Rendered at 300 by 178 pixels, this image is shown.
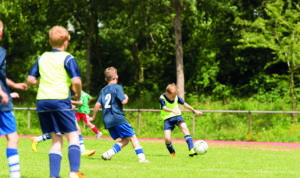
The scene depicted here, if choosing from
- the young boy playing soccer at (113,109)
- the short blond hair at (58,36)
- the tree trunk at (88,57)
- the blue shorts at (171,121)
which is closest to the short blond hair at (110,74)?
the young boy playing soccer at (113,109)

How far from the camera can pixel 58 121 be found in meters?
6.16

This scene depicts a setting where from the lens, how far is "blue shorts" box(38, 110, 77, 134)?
612 centimetres

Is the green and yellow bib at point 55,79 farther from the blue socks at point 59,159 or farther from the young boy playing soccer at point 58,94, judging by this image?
the blue socks at point 59,159

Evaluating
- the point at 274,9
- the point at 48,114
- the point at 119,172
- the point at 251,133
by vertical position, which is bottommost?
the point at 251,133

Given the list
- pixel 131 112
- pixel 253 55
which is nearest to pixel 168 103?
pixel 131 112

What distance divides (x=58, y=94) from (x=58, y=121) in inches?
13.2

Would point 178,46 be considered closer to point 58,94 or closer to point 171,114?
point 171,114

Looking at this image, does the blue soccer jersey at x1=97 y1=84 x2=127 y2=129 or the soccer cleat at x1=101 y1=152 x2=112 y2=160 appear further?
the soccer cleat at x1=101 y1=152 x2=112 y2=160

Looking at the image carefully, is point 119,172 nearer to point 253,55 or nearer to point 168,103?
point 168,103

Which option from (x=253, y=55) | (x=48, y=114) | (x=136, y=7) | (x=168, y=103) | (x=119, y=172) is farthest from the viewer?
(x=253, y=55)

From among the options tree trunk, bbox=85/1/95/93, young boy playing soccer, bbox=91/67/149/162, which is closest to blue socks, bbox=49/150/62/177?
young boy playing soccer, bbox=91/67/149/162

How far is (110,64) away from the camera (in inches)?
1575

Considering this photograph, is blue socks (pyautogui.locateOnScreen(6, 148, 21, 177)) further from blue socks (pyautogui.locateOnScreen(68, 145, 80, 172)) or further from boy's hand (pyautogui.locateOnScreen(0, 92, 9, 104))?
blue socks (pyautogui.locateOnScreen(68, 145, 80, 172))

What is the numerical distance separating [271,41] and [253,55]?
857cm
